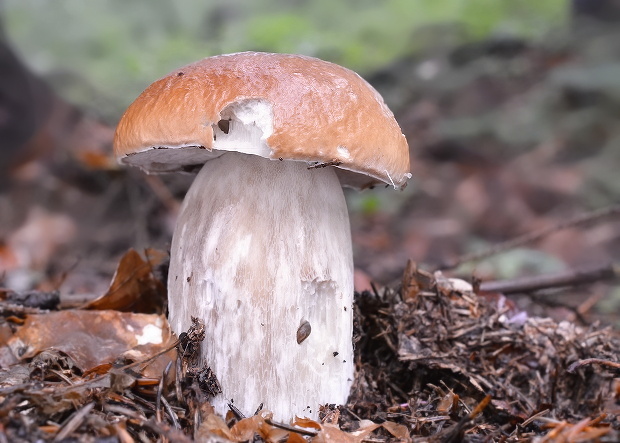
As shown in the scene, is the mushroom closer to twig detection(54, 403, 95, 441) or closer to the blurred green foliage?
twig detection(54, 403, 95, 441)

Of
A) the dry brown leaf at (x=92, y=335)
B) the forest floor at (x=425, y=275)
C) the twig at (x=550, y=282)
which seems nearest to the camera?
the forest floor at (x=425, y=275)

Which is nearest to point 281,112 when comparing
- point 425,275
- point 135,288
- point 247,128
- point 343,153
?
point 247,128

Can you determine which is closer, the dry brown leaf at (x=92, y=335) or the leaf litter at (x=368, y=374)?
the leaf litter at (x=368, y=374)

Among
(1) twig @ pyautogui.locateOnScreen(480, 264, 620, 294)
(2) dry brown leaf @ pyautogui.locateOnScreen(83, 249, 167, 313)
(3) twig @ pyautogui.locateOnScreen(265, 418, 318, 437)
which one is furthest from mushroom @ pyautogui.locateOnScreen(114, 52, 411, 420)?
(1) twig @ pyautogui.locateOnScreen(480, 264, 620, 294)

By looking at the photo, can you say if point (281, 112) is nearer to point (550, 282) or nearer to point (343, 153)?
point (343, 153)

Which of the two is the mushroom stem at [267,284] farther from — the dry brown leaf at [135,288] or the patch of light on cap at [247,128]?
the dry brown leaf at [135,288]

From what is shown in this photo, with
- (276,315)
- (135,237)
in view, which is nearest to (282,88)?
(276,315)

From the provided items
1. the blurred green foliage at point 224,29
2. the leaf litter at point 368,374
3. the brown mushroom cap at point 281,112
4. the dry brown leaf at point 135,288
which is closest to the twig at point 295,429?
the leaf litter at point 368,374
